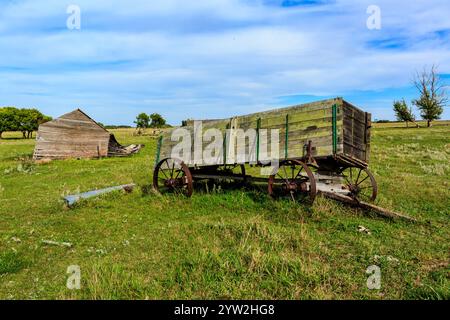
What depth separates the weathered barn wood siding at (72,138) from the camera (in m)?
27.6

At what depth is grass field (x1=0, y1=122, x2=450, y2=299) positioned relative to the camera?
15.8 ft

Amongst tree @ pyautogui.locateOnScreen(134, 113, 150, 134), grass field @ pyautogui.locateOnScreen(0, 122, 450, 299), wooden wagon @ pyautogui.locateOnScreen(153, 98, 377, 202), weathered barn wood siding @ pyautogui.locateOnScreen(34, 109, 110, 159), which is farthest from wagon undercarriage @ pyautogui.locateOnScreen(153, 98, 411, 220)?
tree @ pyautogui.locateOnScreen(134, 113, 150, 134)

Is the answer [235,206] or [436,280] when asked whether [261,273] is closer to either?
[436,280]

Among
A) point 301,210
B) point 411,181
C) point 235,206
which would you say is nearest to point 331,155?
point 301,210

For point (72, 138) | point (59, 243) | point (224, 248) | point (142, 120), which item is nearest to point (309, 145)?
point (224, 248)

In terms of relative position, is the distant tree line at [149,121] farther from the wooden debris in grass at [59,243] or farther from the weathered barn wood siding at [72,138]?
the wooden debris in grass at [59,243]

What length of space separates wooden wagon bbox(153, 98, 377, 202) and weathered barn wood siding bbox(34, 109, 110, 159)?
2097cm

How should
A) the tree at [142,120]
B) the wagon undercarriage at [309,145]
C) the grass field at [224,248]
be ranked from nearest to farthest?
the grass field at [224,248] < the wagon undercarriage at [309,145] < the tree at [142,120]

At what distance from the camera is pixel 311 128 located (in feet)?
28.4

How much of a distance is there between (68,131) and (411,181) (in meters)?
26.4

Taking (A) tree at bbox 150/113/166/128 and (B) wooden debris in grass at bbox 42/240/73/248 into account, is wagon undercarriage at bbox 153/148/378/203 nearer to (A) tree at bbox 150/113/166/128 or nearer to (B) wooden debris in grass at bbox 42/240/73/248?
(B) wooden debris in grass at bbox 42/240/73/248

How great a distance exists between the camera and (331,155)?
8.32 metres

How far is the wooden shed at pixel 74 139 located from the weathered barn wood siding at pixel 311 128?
22.6m

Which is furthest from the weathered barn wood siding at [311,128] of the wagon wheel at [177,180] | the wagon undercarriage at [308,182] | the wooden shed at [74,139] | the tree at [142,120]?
the tree at [142,120]
